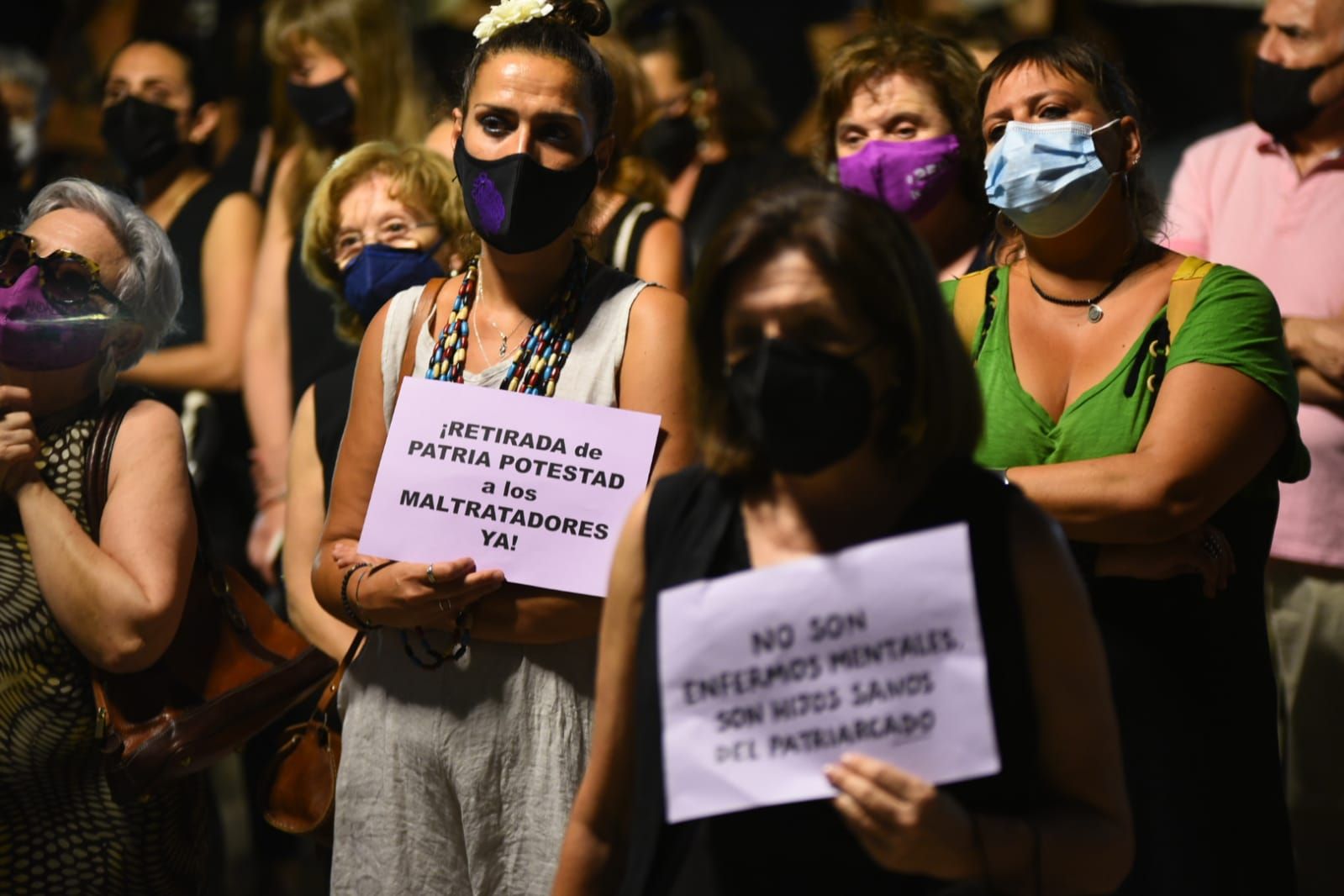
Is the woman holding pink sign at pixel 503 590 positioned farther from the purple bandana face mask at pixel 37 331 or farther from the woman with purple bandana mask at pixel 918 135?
the woman with purple bandana mask at pixel 918 135

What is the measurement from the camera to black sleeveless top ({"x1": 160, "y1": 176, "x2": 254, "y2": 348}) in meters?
4.80

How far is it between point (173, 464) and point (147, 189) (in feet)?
7.86

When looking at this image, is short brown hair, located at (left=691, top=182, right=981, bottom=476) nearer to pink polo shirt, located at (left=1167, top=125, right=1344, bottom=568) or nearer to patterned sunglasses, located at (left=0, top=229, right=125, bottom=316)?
patterned sunglasses, located at (left=0, top=229, right=125, bottom=316)

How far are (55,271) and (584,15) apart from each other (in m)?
1.03

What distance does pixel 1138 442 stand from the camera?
2.63m

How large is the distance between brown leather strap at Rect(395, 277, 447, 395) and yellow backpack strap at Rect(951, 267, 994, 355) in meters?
0.92

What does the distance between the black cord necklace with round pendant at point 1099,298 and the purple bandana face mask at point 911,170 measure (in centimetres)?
67

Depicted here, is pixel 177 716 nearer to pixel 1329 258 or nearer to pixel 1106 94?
pixel 1106 94

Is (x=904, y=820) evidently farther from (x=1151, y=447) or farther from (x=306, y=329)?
(x=306, y=329)

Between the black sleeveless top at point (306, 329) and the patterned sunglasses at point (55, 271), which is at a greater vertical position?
the patterned sunglasses at point (55, 271)

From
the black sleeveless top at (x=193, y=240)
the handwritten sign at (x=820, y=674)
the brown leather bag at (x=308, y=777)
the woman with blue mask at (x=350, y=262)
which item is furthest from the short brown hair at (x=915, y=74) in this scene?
the black sleeveless top at (x=193, y=240)

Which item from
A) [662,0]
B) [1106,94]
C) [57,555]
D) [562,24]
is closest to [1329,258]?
[1106,94]

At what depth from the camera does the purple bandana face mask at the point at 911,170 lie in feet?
11.2

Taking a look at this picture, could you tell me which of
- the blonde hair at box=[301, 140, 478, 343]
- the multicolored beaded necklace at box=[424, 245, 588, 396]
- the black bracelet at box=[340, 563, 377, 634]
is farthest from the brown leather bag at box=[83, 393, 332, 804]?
the blonde hair at box=[301, 140, 478, 343]
